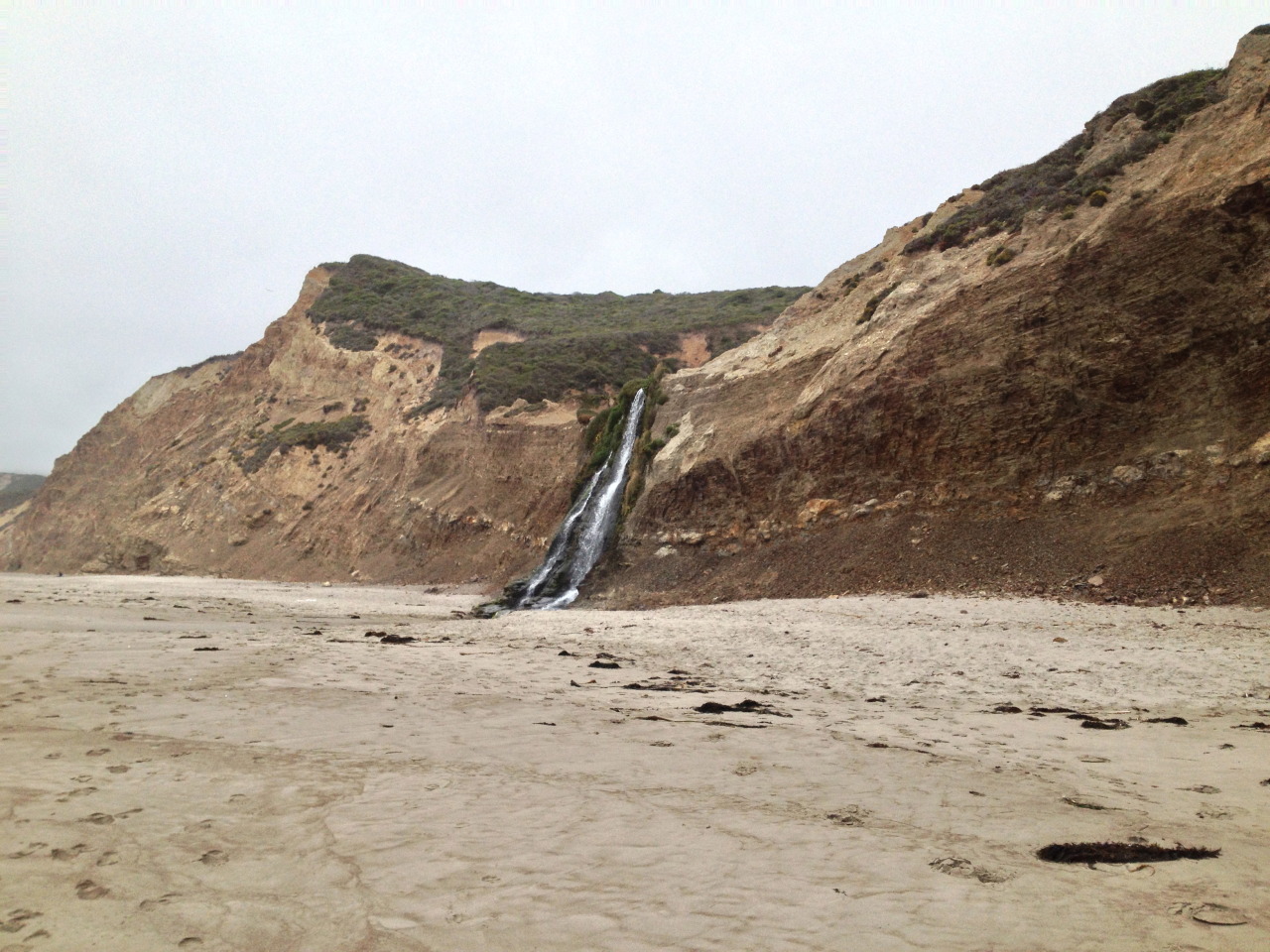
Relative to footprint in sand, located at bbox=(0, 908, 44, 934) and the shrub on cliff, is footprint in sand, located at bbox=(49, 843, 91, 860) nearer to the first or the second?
footprint in sand, located at bbox=(0, 908, 44, 934)

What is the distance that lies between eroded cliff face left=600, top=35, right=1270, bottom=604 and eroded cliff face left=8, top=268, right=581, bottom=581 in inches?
419

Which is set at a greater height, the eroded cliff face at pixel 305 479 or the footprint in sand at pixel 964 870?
the eroded cliff face at pixel 305 479

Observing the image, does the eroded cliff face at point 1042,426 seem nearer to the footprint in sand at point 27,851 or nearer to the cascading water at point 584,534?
the cascading water at point 584,534

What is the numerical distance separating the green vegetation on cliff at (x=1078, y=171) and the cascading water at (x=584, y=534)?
451 inches

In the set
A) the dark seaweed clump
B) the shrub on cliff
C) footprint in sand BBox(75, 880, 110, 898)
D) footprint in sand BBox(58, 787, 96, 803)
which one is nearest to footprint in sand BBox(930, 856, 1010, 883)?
the dark seaweed clump

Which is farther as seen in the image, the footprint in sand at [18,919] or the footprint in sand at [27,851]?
the footprint in sand at [27,851]

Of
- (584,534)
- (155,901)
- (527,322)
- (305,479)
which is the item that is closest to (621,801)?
(155,901)

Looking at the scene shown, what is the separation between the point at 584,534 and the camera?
24141mm

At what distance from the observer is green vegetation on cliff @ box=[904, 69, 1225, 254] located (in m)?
17.5

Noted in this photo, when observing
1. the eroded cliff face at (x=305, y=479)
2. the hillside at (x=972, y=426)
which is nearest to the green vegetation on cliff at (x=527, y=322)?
the hillside at (x=972, y=426)

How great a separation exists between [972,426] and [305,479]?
34.9 metres

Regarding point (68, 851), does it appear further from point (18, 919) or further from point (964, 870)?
point (964, 870)

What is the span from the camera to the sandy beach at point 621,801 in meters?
2.54

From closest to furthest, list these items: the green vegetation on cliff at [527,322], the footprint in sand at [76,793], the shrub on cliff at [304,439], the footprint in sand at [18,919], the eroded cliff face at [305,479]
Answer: the footprint in sand at [18,919] < the footprint in sand at [76,793] < the eroded cliff face at [305,479] < the green vegetation on cliff at [527,322] < the shrub on cliff at [304,439]
